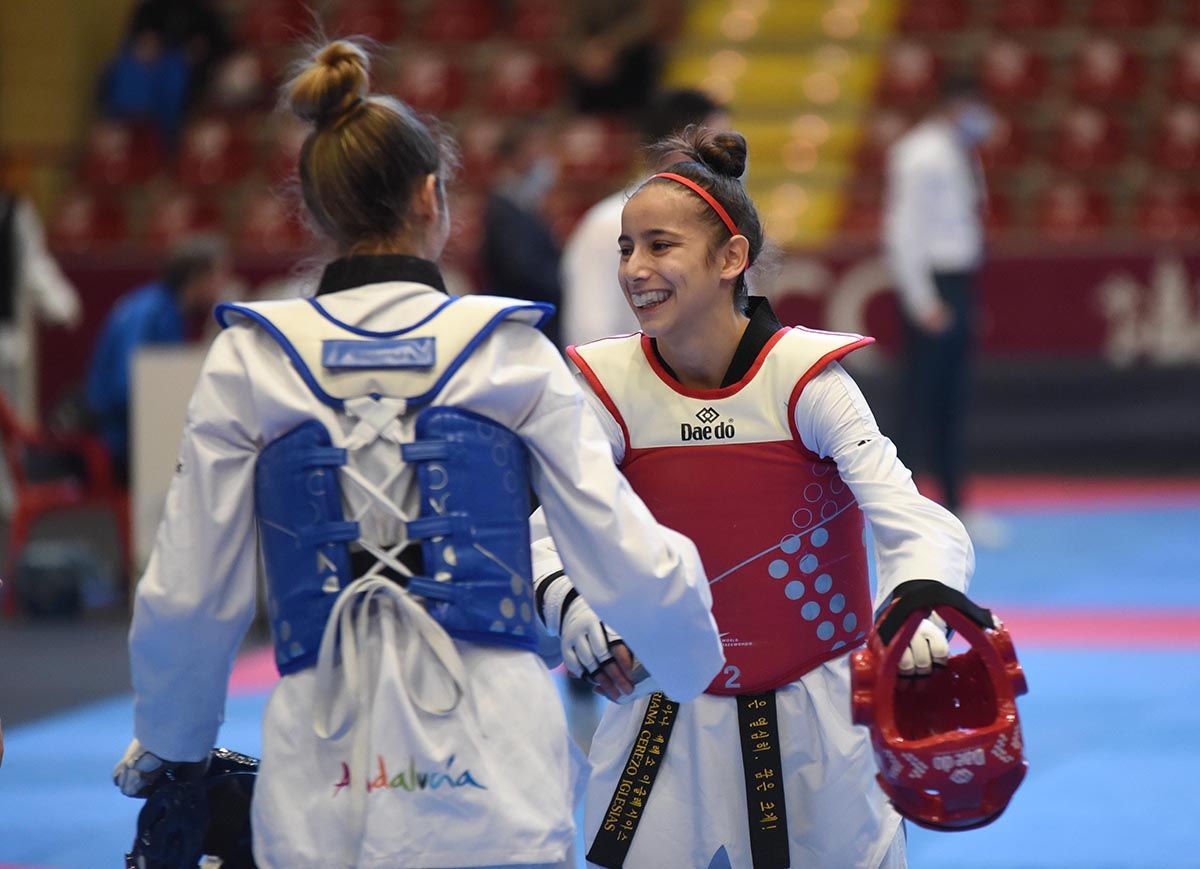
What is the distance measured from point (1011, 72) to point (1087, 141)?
0.96 m

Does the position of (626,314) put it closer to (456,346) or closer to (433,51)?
(456,346)

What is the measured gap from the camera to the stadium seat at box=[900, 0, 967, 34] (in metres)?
15.3

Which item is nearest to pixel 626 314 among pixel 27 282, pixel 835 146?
pixel 27 282

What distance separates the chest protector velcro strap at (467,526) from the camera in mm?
2389

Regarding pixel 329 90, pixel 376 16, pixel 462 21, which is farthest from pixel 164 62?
pixel 329 90

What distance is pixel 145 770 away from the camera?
2.63 metres

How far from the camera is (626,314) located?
5.78 m

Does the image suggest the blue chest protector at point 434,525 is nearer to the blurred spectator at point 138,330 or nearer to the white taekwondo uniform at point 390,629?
the white taekwondo uniform at point 390,629

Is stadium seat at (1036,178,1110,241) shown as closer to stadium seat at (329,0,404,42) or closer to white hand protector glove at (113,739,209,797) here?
stadium seat at (329,0,404,42)

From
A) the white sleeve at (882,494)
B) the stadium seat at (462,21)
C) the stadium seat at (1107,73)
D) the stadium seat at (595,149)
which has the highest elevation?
the stadium seat at (462,21)

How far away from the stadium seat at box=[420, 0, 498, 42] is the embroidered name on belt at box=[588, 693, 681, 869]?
1423cm

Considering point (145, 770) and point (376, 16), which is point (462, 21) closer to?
point (376, 16)

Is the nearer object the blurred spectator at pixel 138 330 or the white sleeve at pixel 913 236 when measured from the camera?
the blurred spectator at pixel 138 330

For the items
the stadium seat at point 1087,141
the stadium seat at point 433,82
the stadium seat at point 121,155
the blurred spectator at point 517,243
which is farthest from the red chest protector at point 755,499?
the stadium seat at point 121,155
